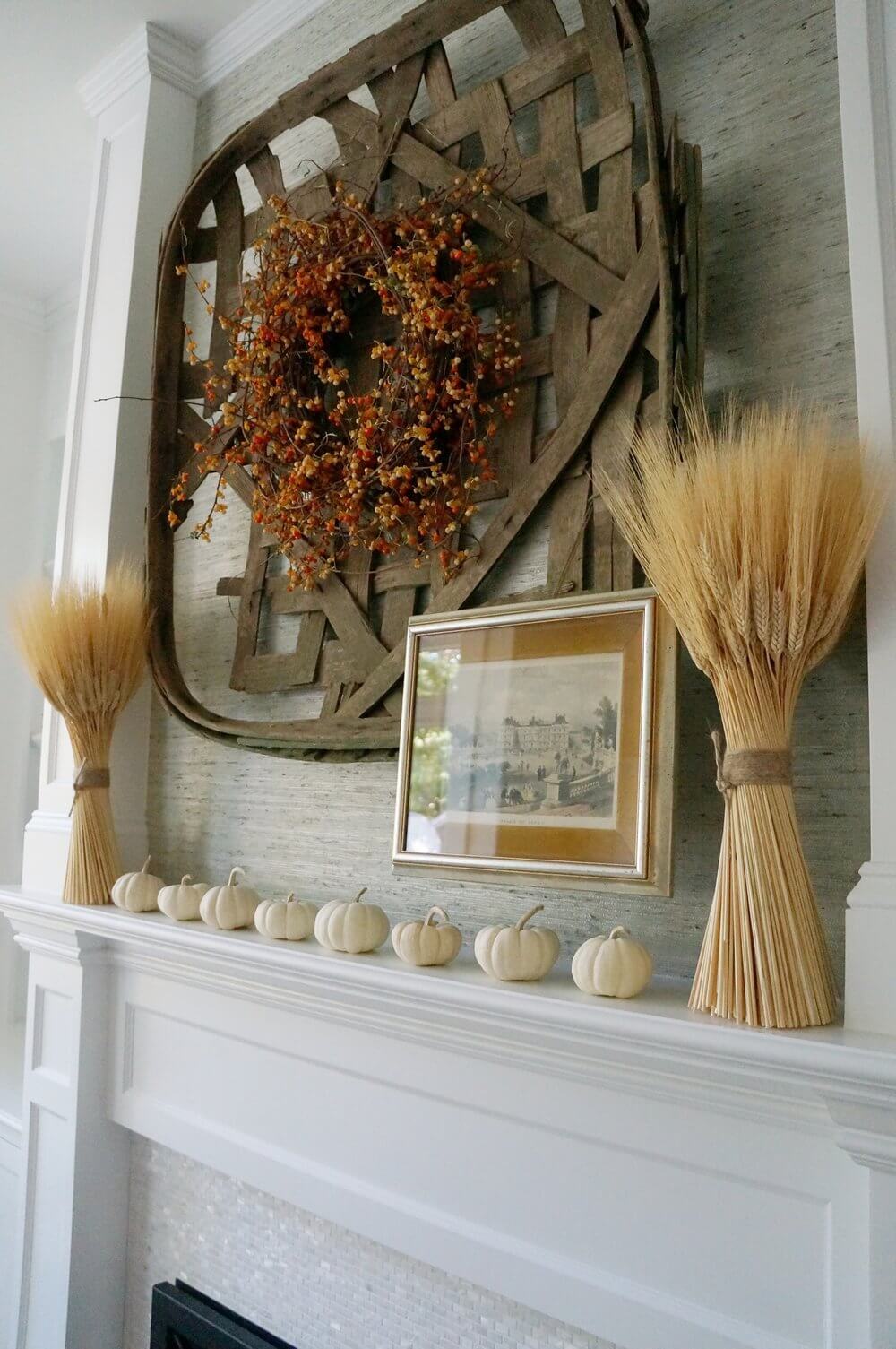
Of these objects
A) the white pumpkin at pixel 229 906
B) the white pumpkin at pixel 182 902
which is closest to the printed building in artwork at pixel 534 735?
the white pumpkin at pixel 229 906

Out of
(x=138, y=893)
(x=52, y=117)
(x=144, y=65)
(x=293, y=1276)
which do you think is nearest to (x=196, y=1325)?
(x=293, y=1276)

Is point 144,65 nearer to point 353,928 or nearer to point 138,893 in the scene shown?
point 138,893

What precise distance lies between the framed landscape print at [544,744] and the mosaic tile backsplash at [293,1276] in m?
0.59

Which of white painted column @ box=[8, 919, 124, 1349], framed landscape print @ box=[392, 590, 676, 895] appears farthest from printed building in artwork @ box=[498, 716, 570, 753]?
white painted column @ box=[8, 919, 124, 1349]

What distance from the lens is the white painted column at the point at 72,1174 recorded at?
75.0 inches

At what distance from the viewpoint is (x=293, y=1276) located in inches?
64.7

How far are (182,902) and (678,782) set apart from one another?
884 mm

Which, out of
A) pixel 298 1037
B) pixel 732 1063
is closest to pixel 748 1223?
pixel 732 1063

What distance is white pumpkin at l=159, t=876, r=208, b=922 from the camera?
5.45ft

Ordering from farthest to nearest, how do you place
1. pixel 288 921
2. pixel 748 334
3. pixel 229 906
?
pixel 229 906 → pixel 288 921 → pixel 748 334

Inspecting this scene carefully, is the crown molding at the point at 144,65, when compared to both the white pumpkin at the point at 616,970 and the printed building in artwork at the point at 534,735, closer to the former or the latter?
the printed building in artwork at the point at 534,735

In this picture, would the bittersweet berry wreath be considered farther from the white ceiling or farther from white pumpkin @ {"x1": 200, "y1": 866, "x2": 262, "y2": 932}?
the white ceiling

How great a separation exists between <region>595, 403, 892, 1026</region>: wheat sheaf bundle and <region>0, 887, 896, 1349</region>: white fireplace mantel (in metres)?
0.06

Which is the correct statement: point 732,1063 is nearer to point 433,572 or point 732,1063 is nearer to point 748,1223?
point 748,1223
